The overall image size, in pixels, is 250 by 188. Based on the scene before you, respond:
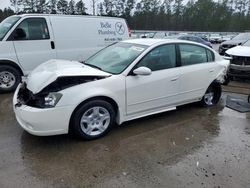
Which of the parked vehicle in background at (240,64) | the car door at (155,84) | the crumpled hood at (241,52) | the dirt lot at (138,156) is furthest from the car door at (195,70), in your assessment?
the crumpled hood at (241,52)

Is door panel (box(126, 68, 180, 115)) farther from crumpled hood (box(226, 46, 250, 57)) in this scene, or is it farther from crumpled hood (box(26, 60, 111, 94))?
crumpled hood (box(226, 46, 250, 57))

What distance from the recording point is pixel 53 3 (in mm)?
59625

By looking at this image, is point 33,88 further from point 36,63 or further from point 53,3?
point 53,3

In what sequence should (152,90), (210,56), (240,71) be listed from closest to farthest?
(152,90)
(210,56)
(240,71)

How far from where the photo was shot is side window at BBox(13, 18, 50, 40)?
6664 millimetres

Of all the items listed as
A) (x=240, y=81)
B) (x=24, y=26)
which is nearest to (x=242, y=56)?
(x=240, y=81)

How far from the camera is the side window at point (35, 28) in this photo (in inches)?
262

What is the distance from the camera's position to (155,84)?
455cm

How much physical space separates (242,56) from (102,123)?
19.0ft

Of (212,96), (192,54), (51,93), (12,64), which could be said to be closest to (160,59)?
(192,54)

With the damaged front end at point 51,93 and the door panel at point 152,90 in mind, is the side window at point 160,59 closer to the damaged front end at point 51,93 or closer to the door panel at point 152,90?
the door panel at point 152,90

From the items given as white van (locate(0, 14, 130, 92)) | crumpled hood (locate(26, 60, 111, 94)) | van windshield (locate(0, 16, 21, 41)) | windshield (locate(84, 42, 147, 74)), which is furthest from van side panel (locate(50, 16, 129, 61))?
crumpled hood (locate(26, 60, 111, 94))

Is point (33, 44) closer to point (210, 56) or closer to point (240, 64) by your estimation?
point (210, 56)

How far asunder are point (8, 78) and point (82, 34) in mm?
2385
